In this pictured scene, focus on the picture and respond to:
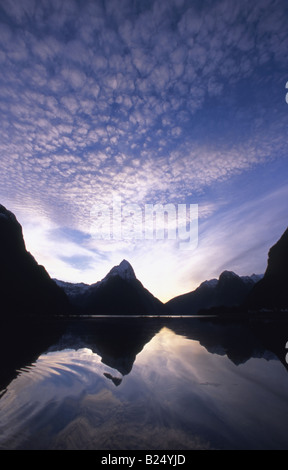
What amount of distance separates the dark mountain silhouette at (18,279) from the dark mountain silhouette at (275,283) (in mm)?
149045

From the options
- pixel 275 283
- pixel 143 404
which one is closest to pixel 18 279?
pixel 143 404

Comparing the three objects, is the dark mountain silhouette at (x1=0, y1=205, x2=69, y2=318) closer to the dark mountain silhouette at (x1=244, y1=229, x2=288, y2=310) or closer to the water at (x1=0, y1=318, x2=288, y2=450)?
the water at (x1=0, y1=318, x2=288, y2=450)

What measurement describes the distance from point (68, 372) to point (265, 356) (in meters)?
13.6

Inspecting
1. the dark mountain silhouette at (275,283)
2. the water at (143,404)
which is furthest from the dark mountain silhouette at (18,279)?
the dark mountain silhouette at (275,283)

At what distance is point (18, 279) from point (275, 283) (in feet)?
532

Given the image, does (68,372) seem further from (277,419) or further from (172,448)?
(277,419)

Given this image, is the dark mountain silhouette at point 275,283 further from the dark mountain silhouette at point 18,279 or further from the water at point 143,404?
the dark mountain silhouette at point 18,279

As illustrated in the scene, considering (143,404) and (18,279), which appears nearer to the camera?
(143,404)

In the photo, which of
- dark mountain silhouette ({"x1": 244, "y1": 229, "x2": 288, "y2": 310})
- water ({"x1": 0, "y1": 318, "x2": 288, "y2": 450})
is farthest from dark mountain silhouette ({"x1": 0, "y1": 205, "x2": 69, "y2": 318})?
dark mountain silhouette ({"x1": 244, "y1": 229, "x2": 288, "y2": 310})

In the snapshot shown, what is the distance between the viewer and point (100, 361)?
13.9 metres

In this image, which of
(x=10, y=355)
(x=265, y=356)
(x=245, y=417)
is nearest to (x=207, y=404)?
(x=245, y=417)

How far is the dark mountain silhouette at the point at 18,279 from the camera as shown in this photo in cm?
10356

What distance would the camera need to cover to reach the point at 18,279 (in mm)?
115125

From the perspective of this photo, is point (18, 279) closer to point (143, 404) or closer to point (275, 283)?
point (143, 404)
